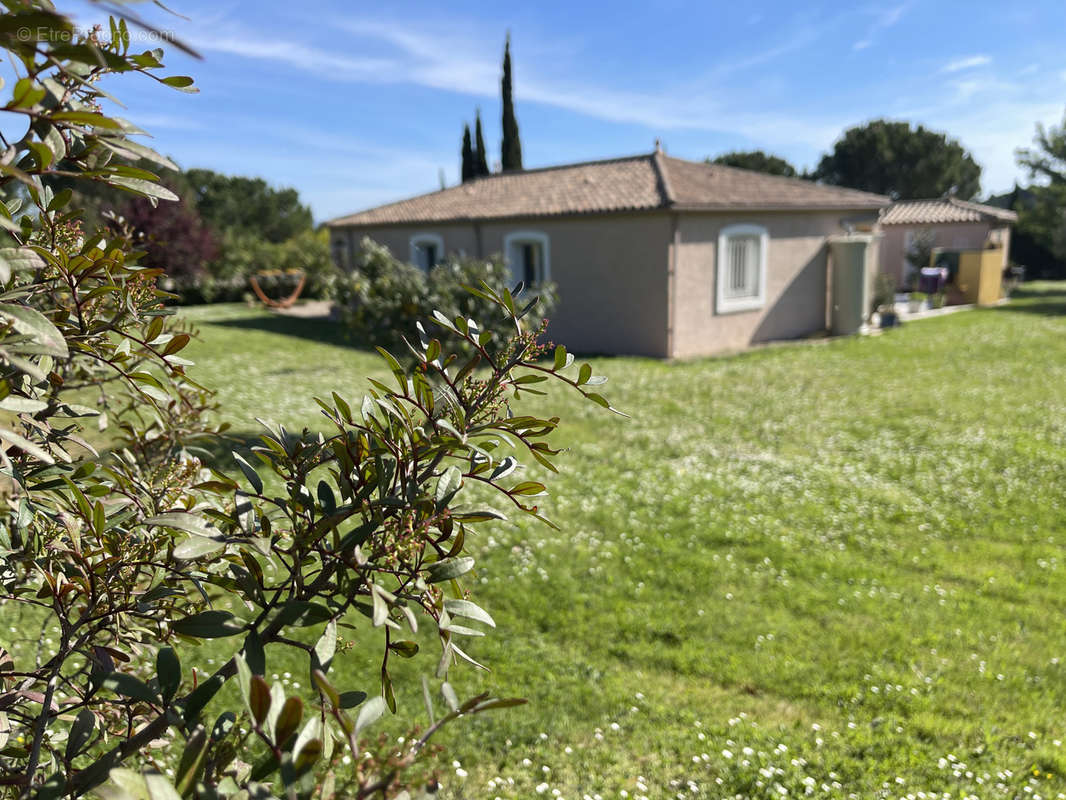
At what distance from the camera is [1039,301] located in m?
25.1

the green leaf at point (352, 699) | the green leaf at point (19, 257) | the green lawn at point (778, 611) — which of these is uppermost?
the green leaf at point (19, 257)

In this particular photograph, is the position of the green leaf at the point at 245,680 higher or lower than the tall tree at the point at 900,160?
lower

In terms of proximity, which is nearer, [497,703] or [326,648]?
[497,703]

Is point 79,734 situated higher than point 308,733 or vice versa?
point 308,733

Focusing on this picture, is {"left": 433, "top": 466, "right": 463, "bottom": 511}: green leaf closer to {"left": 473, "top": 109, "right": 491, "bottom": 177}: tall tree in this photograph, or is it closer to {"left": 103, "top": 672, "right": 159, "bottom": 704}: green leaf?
{"left": 103, "top": 672, "right": 159, "bottom": 704}: green leaf

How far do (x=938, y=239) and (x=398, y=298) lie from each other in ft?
83.2

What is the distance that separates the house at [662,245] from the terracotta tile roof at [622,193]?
51 mm

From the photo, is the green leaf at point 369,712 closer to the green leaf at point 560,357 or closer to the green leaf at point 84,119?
the green leaf at point 560,357

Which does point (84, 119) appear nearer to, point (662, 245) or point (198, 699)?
point (198, 699)

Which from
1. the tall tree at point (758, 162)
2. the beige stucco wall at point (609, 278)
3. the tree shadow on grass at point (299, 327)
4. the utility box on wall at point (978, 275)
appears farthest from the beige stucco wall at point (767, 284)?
the tall tree at point (758, 162)

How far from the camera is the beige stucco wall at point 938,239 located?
2756 centimetres

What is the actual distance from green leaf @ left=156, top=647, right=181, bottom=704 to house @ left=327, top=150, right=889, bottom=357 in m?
13.7

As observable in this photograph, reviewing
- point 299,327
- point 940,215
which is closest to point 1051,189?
point 940,215

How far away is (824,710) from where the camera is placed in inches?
159
